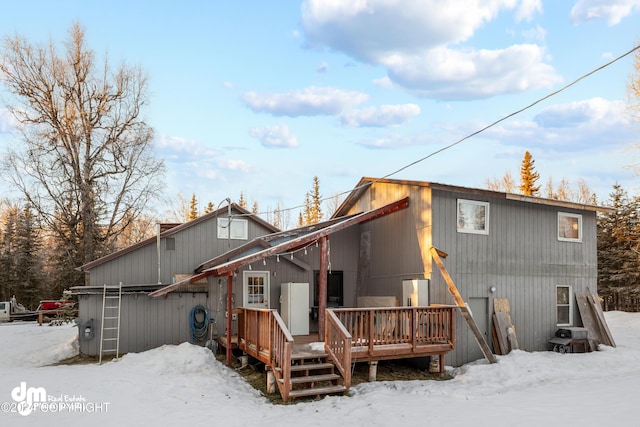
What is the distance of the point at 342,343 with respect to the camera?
961cm

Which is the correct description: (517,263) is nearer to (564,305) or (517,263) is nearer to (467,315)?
(564,305)

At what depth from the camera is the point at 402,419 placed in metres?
7.60

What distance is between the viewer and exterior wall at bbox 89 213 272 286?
1409cm

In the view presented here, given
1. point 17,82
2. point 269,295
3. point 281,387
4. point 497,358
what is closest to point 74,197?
point 17,82

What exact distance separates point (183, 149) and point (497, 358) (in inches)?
1347

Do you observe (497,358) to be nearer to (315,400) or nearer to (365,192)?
(315,400)

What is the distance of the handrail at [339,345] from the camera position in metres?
9.30

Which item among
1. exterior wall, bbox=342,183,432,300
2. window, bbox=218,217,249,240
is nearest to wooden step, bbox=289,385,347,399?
exterior wall, bbox=342,183,432,300

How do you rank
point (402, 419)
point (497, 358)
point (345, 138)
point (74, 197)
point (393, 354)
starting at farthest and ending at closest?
1. point (74, 197)
2. point (345, 138)
3. point (497, 358)
4. point (393, 354)
5. point (402, 419)

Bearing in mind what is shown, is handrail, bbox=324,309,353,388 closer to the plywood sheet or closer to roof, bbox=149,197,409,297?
roof, bbox=149,197,409,297

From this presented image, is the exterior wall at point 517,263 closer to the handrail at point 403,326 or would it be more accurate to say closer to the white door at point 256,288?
the handrail at point 403,326

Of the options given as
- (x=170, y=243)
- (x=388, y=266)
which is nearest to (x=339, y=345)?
(x=388, y=266)

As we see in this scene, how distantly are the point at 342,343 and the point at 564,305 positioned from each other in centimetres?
844

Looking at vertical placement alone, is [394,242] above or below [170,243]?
above
